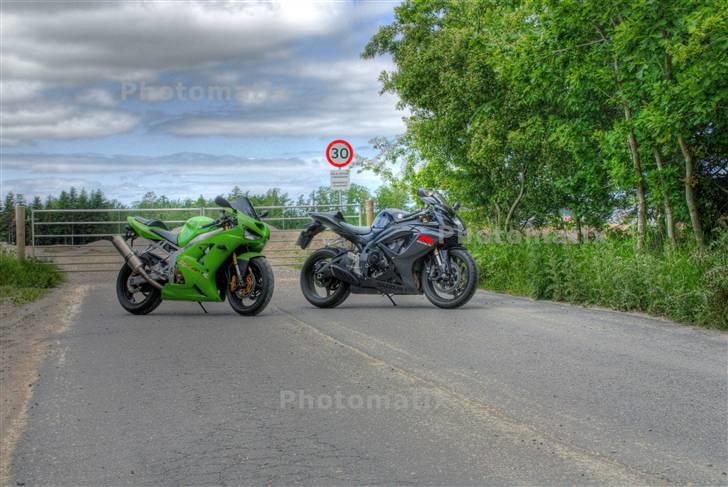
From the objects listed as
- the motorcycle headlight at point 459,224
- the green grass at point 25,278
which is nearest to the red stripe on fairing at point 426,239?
the motorcycle headlight at point 459,224

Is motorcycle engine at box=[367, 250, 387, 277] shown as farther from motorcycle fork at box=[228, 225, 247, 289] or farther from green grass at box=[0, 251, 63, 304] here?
green grass at box=[0, 251, 63, 304]

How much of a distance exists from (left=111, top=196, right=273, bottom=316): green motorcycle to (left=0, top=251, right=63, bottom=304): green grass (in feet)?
10.8

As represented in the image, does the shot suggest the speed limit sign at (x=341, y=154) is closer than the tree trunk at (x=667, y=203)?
No

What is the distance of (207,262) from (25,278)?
7.96 meters

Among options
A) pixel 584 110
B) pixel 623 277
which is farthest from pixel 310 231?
pixel 584 110

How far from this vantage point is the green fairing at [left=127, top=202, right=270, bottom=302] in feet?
36.7

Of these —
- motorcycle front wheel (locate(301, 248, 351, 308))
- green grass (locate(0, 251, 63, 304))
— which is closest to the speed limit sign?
green grass (locate(0, 251, 63, 304))

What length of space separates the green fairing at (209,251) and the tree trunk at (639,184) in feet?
20.8

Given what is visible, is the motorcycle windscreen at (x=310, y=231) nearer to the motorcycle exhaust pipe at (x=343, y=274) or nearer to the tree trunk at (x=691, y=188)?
the motorcycle exhaust pipe at (x=343, y=274)

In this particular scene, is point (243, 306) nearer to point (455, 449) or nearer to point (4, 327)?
point (4, 327)

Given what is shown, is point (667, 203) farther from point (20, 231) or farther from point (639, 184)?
point (20, 231)

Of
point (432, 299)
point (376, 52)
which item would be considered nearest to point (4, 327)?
point (432, 299)

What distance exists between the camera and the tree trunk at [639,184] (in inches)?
559

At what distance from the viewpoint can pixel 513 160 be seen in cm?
2023
